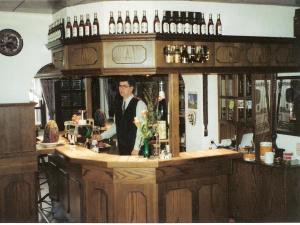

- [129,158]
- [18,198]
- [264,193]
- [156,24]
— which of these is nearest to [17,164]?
[18,198]

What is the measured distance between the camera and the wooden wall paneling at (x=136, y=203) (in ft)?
14.6

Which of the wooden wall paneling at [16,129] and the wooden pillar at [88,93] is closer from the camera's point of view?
the wooden wall paneling at [16,129]

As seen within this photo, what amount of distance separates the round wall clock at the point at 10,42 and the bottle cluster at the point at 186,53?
2.48 m

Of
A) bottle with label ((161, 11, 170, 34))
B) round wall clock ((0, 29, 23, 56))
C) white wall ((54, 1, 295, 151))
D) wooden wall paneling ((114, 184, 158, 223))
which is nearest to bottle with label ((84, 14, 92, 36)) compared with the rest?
white wall ((54, 1, 295, 151))

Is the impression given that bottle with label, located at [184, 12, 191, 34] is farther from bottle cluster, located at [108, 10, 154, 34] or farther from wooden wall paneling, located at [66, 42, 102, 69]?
wooden wall paneling, located at [66, 42, 102, 69]

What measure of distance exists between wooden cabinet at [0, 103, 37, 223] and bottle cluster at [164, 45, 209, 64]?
211 centimetres

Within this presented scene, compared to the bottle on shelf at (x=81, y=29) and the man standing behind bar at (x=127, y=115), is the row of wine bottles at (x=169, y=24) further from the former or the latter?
Result: the man standing behind bar at (x=127, y=115)

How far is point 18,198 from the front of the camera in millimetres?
5320

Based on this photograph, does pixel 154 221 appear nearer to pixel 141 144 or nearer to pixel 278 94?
pixel 141 144

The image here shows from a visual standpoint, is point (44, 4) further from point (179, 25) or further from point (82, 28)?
point (179, 25)

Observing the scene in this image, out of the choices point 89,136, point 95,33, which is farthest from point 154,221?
point 95,33

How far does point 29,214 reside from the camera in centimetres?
536

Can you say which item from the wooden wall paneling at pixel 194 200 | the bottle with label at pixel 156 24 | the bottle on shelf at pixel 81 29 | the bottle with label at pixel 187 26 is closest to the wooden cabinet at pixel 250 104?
the wooden wall paneling at pixel 194 200

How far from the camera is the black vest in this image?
5.35m
